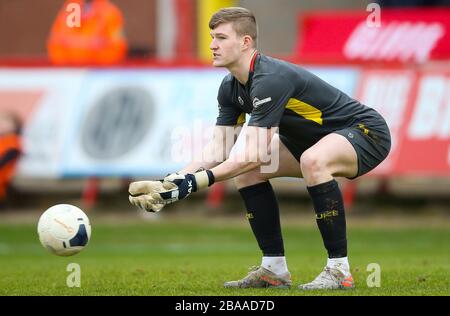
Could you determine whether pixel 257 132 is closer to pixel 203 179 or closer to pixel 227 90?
pixel 203 179

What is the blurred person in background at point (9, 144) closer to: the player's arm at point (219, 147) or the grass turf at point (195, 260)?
the grass turf at point (195, 260)

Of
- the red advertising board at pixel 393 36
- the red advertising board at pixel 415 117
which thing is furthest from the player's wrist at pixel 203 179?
the red advertising board at pixel 393 36

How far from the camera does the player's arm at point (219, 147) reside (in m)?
8.66

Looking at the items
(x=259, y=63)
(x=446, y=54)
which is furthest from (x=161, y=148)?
(x=259, y=63)

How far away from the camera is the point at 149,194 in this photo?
25.5 feet

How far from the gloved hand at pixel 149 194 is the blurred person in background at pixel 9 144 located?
9383mm

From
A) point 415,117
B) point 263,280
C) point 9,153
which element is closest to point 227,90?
point 263,280

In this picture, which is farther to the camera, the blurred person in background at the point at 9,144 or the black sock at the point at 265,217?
the blurred person in background at the point at 9,144

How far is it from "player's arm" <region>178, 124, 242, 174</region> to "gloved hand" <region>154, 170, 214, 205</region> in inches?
29.5

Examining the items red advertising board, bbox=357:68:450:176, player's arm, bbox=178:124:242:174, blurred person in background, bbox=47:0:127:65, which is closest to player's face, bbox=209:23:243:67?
player's arm, bbox=178:124:242:174

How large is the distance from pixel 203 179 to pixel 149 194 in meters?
0.41

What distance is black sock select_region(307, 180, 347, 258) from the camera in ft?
26.4
